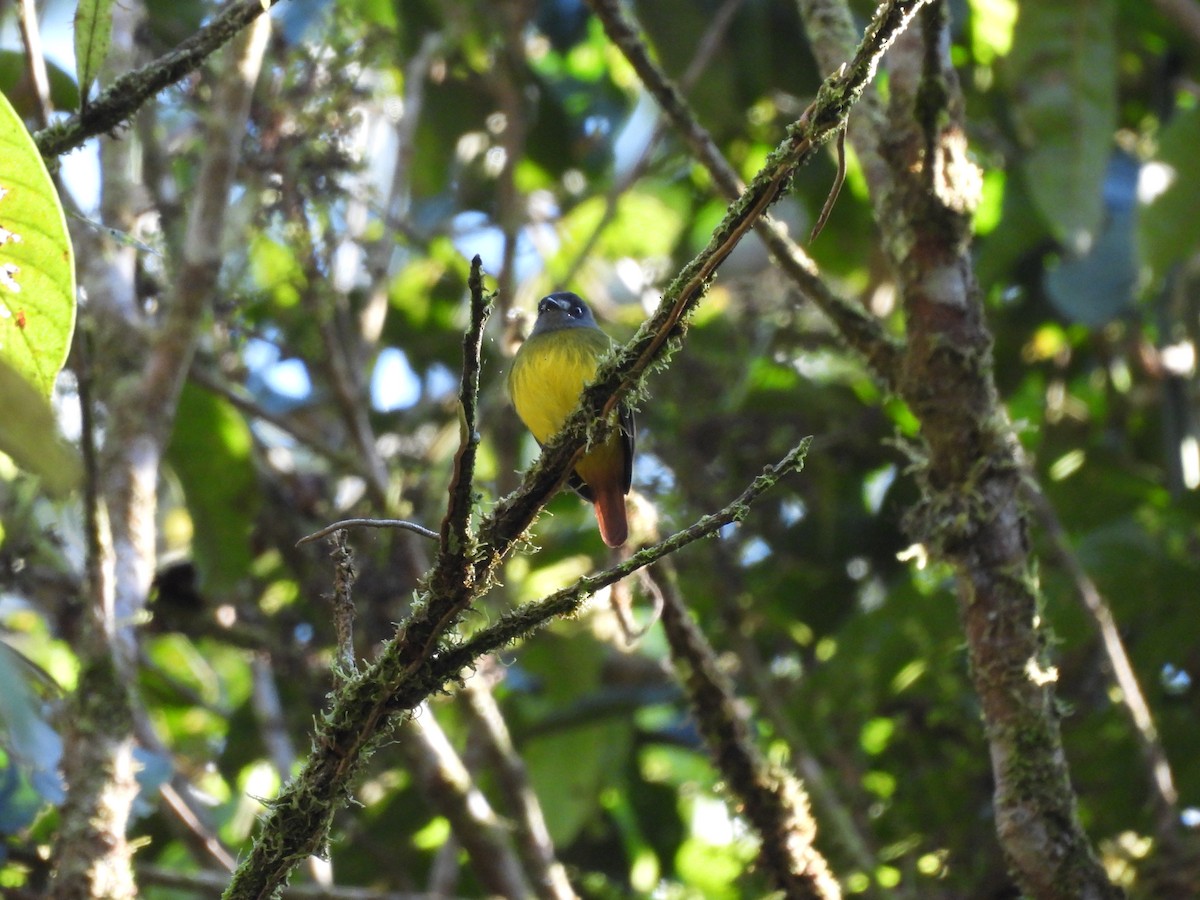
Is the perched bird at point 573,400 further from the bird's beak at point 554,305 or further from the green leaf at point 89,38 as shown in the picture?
the green leaf at point 89,38

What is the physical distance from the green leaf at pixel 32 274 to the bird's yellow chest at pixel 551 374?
2022 millimetres

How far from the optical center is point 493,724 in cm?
386

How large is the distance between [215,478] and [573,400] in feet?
4.46

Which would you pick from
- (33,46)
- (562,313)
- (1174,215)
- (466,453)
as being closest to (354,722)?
(466,453)

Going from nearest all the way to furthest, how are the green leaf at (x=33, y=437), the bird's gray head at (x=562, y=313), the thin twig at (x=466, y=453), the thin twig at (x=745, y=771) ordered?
1. the green leaf at (x=33, y=437)
2. the thin twig at (x=466, y=453)
3. the thin twig at (x=745, y=771)
4. the bird's gray head at (x=562, y=313)

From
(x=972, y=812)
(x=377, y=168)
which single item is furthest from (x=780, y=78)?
(x=972, y=812)

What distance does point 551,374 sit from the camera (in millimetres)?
3668

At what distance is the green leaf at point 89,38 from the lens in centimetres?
206

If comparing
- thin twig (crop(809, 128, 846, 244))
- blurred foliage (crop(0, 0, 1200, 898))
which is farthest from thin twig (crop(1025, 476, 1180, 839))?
thin twig (crop(809, 128, 846, 244))

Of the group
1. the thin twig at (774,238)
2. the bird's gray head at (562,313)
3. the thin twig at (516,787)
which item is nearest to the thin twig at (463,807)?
the thin twig at (516,787)

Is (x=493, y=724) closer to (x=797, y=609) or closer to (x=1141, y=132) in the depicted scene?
(x=797, y=609)

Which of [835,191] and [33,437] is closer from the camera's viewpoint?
[33,437]

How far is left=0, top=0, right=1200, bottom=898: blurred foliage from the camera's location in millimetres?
4281

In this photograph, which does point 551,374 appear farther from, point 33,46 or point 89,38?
point 89,38
